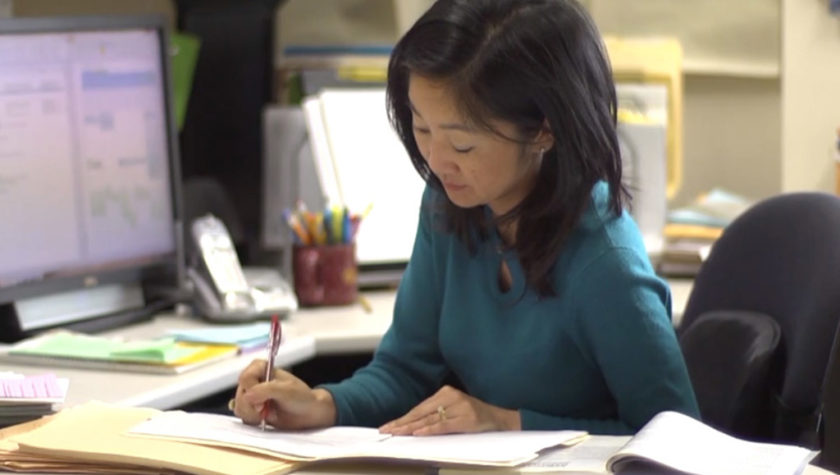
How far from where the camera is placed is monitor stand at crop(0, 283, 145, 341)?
2.08 meters

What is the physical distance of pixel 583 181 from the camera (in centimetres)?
158

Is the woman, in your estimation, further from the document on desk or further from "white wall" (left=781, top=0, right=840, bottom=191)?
"white wall" (left=781, top=0, right=840, bottom=191)

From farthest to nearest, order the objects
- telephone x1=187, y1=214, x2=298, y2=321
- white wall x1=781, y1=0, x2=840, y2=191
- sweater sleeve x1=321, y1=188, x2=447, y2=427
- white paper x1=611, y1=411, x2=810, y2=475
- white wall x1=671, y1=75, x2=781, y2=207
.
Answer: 1. white wall x1=671, y1=75, x2=781, y2=207
2. white wall x1=781, y1=0, x2=840, y2=191
3. telephone x1=187, y1=214, x2=298, y2=321
4. sweater sleeve x1=321, y1=188, x2=447, y2=427
5. white paper x1=611, y1=411, x2=810, y2=475

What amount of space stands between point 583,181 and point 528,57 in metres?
0.16

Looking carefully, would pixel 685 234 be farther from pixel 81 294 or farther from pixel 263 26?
pixel 81 294

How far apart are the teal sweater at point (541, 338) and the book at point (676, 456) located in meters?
0.19

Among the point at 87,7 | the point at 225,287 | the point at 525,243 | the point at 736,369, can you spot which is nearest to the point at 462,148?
the point at 525,243

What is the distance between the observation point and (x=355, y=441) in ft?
4.70

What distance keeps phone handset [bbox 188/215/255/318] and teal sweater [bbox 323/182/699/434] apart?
0.50m

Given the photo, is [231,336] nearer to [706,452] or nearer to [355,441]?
[355,441]

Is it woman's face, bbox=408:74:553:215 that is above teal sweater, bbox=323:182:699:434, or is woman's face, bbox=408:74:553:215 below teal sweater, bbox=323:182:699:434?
above

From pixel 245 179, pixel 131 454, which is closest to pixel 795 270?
pixel 131 454

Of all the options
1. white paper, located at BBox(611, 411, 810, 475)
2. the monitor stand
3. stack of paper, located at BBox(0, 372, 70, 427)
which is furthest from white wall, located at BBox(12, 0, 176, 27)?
white paper, located at BBox(611, 411, 810, 475)

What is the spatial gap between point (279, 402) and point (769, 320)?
0.70 meters
